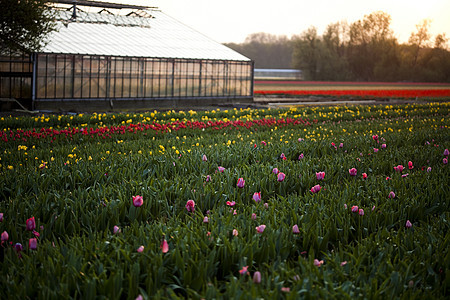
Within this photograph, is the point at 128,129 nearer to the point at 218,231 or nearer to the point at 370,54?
the point at 218,231

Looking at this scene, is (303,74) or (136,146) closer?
(136,146)

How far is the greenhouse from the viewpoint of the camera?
2352 cm

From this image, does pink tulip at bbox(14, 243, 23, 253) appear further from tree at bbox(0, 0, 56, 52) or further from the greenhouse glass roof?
the greenhouse glass roof

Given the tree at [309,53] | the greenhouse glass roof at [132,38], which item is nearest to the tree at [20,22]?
the greenhouse glass roof at [132,38]

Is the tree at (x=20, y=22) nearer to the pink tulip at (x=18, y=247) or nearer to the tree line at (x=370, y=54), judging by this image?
the pink tulip at (x=18, y=247)

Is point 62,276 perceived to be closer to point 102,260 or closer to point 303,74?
point 102,260

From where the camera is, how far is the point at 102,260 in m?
3.64

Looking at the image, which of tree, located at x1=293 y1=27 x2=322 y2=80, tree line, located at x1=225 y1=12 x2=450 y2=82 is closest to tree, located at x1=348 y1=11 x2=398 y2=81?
tree line, located at x1=225 y1=12 x2=450 y2=82

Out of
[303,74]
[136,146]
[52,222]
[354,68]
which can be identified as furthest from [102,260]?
[354,68]

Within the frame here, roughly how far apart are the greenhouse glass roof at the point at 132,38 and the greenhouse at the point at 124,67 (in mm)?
52

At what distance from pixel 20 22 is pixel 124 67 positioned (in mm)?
6614

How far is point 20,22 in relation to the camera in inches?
803

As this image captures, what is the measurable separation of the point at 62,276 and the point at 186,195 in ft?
7.38

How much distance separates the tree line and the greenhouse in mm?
41674
